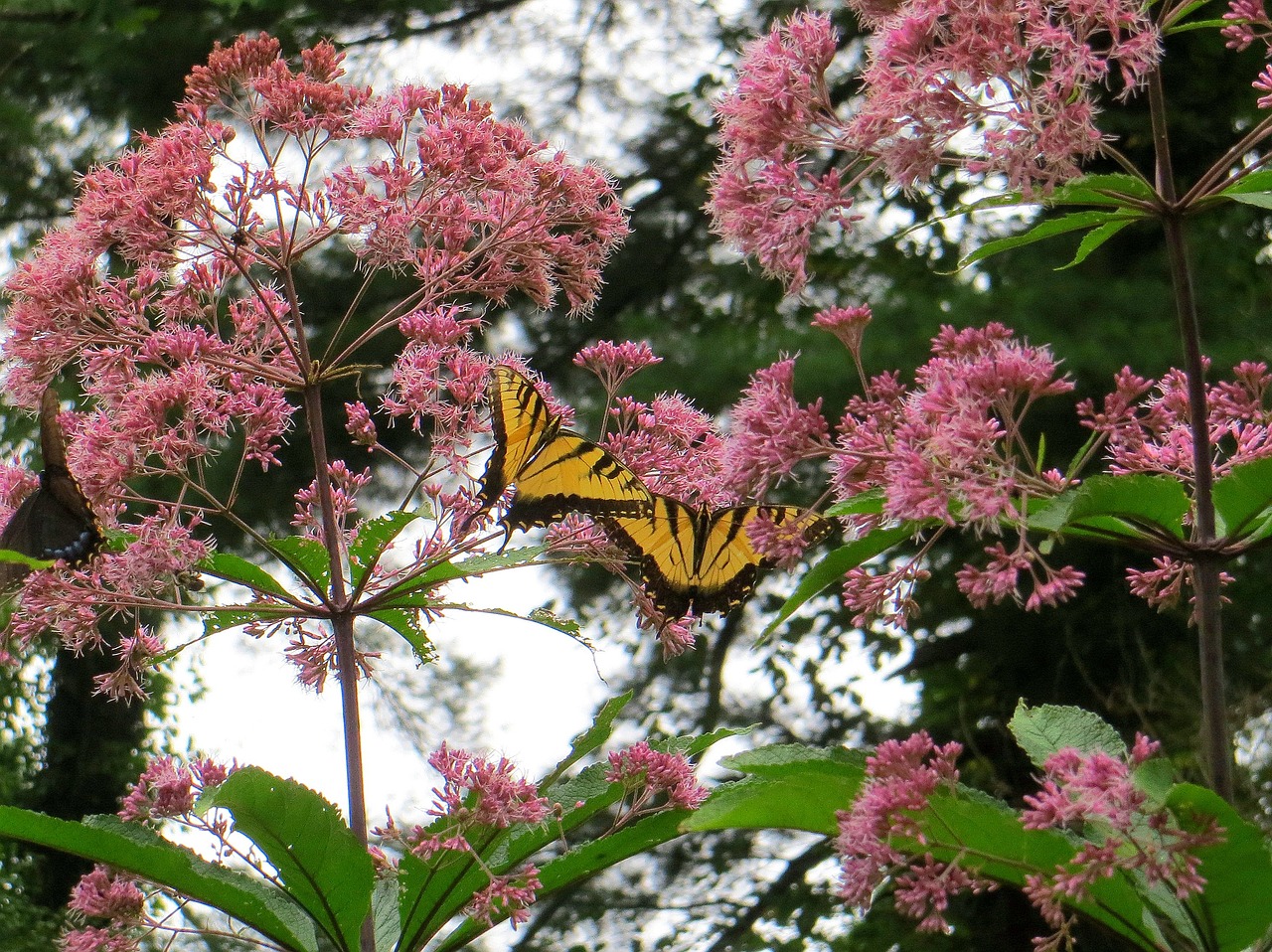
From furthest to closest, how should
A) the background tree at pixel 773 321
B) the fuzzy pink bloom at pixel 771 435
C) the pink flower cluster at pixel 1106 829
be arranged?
the background tree at pixel 773 321 < the fuzzy pink bloom at pixel 771 435 < the pink flower cluster at pixel 1106 829

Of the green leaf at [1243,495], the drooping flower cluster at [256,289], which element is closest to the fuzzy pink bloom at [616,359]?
the drooping flower cluster at [256,289]

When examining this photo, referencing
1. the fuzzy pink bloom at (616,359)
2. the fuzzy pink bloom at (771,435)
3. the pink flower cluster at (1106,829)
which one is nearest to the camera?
the pink flower cluster at (1106,829)

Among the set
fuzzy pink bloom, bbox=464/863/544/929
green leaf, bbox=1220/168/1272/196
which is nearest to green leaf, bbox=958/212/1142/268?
green leaf, bbox=1220/168/1272/196

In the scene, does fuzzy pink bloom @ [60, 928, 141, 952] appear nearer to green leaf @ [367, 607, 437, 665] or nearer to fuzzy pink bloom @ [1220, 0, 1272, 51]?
green leaf @ [367, 607, 437, 665]

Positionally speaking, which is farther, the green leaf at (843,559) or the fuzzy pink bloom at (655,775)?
the fuzzy pink bloom at (655,775)

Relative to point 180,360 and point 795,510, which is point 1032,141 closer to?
point 795,510

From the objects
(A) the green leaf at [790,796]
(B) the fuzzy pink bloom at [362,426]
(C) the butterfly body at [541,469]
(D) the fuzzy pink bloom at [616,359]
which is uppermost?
(D) the fuzzy pink bloom at [616,359]

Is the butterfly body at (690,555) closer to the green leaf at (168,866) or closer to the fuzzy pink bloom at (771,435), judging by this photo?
the fuzzy pink bloom at (771,435)

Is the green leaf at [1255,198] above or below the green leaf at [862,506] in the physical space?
above
